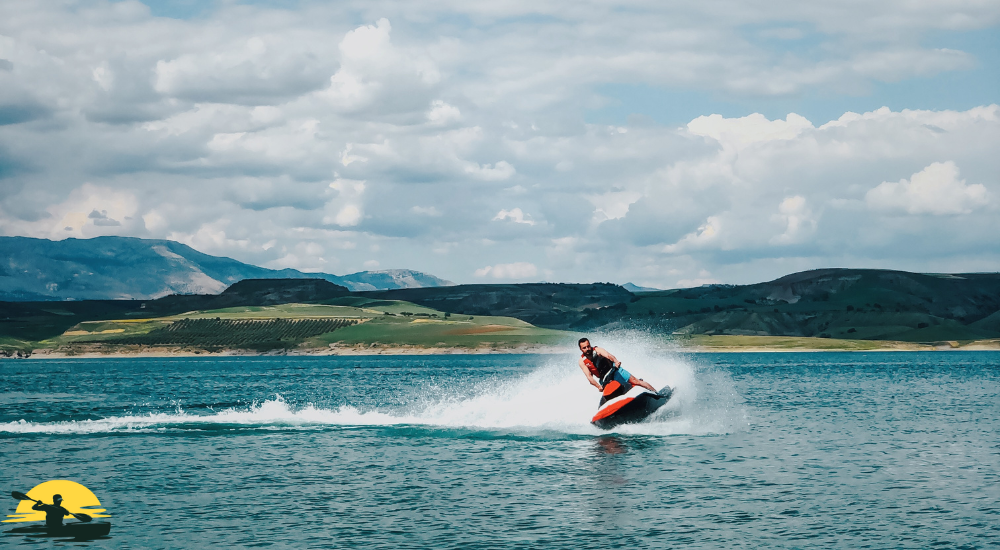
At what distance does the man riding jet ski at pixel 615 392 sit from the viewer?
43625 mm

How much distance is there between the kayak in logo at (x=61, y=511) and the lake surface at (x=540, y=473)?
0.85m

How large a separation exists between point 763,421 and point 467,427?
646 inches

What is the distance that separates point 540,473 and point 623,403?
31.9 ft

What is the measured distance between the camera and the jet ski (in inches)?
1747

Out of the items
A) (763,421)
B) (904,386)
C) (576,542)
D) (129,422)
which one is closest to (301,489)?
(576,542)

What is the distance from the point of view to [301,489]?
32.8 m

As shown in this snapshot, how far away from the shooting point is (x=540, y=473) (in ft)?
117

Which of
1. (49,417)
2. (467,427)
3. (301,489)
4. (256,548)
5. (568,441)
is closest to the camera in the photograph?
(256,548)

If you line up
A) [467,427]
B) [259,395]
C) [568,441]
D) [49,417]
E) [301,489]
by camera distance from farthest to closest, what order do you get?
1. [259,395]
2. [49,417]
3. [467,427]
4. [568,441]
5. [301,489]

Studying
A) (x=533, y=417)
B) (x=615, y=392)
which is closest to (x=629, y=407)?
(x=615, y=392)

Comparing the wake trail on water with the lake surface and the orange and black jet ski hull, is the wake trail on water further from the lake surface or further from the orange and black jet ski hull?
the orange and black jet ski hull

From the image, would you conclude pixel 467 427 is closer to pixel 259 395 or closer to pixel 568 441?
pixel 568 441

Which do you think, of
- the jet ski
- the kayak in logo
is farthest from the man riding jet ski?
the kayak in logo

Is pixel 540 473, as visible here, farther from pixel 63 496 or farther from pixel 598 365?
pixel 63 496
